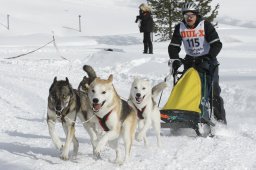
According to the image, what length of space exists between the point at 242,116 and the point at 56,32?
27006mm

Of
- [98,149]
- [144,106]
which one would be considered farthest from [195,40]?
[98,149]

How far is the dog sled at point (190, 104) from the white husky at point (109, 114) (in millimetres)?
1199

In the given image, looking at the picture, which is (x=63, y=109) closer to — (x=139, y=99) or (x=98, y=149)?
(x=98, y=149)

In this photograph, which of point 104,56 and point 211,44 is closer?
point 211,44

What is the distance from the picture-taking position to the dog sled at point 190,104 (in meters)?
6.12

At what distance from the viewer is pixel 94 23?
126 feet

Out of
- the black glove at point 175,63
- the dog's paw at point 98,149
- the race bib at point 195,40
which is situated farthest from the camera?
the black glove at point 175,63

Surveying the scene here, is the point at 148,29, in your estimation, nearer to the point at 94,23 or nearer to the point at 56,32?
the point at 56,32

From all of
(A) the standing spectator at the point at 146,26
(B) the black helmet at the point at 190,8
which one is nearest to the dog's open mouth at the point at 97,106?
(B) the black helmet at the point at 190,8

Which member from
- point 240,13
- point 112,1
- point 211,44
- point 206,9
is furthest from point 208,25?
point 112,1

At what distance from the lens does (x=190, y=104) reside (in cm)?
611

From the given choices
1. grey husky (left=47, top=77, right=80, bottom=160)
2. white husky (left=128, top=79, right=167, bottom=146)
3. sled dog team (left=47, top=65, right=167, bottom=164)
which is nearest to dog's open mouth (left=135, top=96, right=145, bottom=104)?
white husky (left=128, top=79, right=167, bottom=146)

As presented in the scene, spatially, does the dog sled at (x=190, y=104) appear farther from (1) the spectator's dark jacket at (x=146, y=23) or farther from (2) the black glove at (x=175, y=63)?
(1) the spectator's dark jacket at (x=146, y=23)

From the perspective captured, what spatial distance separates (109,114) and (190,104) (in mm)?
1569
